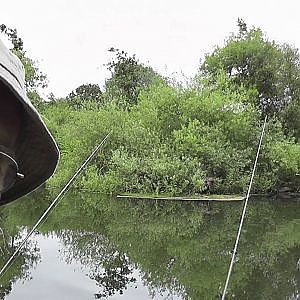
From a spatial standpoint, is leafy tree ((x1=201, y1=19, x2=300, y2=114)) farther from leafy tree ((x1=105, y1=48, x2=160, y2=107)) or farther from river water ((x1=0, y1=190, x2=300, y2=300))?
river water ((x1=0, y1=190, x2=300, y2=300))

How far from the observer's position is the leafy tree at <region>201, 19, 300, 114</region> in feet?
70.5

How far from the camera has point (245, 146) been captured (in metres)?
18.6

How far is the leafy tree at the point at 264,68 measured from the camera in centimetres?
2148

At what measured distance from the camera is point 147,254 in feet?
28.1

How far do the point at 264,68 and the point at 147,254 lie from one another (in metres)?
14.5

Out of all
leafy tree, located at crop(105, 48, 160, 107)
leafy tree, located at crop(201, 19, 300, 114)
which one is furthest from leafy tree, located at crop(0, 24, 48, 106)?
leafy tree, located at crop(201, 19, 300, 114)

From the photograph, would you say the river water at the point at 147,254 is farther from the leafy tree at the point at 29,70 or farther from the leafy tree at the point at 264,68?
the leafy tree at the point at 29,70

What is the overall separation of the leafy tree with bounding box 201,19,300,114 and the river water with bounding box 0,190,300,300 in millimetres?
8829

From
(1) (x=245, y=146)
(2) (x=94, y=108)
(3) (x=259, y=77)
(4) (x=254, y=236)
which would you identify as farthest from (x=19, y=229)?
(3) (x=259, y=77)

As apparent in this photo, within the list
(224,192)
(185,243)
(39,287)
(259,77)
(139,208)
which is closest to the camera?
(39,287)

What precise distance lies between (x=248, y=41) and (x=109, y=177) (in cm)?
921

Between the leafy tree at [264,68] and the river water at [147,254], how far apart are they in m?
8.83

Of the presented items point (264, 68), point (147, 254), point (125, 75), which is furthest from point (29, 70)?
point (147, 254)

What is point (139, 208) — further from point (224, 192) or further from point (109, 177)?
point (224, 192)
